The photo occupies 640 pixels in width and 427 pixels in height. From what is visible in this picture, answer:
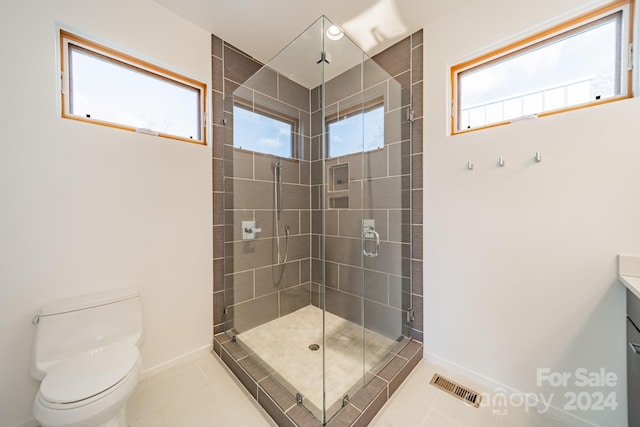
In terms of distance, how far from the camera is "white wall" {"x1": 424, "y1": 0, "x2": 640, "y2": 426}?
118 cm

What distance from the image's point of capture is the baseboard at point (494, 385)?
49.7 inches

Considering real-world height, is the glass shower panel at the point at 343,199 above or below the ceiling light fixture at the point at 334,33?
below

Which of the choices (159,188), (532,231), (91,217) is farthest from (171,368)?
(532,231)

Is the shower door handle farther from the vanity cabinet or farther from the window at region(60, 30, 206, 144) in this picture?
the window at region(60, 30, 206, 144)

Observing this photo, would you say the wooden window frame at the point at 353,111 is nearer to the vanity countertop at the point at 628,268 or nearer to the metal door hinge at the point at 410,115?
the metal door hinge at the point at 410,115

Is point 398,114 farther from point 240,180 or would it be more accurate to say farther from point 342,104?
point 240,180

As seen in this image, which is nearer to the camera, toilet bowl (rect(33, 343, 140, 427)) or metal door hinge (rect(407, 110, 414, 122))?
toilet bowl (rect(33, 343, 140, 427))

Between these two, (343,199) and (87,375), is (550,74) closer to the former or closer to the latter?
(343,199)

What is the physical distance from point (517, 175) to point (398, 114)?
968 millimetres

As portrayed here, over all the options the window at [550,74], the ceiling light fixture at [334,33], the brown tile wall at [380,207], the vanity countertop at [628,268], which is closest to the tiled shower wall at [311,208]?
the brown tile wall at [380,207]

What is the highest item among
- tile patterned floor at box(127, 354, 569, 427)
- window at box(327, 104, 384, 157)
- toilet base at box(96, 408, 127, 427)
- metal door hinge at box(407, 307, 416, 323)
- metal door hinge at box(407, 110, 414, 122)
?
metal door hinge at box(407, 110, 414, 122)

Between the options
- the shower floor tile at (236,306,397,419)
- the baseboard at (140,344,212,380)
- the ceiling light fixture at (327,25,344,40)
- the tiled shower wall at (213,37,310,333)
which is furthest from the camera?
the tiled shower wall at (213,37,310,333)

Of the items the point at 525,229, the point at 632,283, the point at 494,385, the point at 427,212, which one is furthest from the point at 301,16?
the point at 494,385

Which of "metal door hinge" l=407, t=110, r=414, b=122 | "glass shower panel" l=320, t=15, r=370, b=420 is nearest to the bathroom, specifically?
"metal door hinge" l=407, t=110, r=414, b=122
